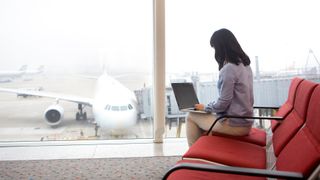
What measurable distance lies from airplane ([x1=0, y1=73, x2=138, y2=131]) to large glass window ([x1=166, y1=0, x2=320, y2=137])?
2.14 ft

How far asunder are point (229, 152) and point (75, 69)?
7.56ft

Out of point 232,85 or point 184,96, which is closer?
point 232,85

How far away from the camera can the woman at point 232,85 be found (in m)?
1.98

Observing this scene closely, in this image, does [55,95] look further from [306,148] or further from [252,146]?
[306,148]

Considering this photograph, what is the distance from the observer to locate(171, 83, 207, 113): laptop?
2.40 metres

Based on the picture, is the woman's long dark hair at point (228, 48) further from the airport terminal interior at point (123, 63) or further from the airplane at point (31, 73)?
the airplane at point (31, 73)

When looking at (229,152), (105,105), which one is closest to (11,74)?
(105,105)

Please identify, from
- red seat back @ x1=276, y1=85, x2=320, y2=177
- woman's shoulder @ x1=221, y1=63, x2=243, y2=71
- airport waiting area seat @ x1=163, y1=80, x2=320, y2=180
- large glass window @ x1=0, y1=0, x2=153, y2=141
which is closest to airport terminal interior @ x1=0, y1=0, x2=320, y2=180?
large glass window @ x1=0, y1=0, x2=153, y2=141

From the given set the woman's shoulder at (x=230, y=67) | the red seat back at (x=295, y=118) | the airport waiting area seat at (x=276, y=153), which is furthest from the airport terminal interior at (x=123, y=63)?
the red seat back at (x=295, y=118)

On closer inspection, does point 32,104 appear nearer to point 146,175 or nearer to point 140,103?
point 140,103

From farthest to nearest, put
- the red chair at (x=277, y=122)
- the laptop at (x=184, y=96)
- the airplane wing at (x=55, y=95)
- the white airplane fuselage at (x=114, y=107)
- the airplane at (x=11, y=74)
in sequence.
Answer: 1. the white airplane fuselage at (x=114, y=107)
2. the airplane wing at (x=55, y=95)
3. the airplane at (x=11, y=74)
4. the laptop at (x=184, y=96)
5. the red chair at (x=277, y=122)

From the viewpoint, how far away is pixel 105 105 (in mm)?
3721

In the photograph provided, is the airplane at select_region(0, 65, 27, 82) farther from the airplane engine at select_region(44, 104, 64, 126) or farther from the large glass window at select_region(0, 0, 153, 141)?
the airplane engine at select_region(44, 104, 64, 126)

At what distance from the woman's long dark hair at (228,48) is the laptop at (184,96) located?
496 millimetres
